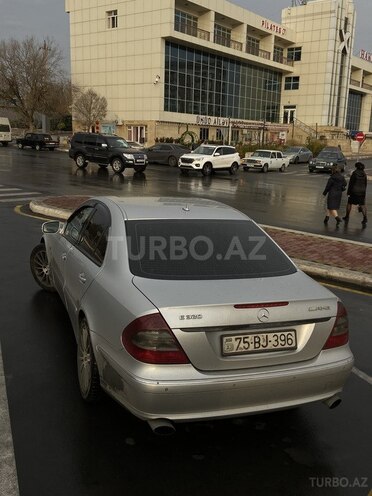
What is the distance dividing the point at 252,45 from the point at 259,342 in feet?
236

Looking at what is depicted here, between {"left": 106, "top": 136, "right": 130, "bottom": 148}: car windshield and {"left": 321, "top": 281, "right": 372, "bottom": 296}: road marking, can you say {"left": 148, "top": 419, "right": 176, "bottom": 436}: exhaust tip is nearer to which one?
{"left": 321, "top": 281, "right": 372, "bottom": 296}: road marking

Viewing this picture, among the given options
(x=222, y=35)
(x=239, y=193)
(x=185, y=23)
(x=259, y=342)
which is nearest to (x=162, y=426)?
(x=259, y=342)

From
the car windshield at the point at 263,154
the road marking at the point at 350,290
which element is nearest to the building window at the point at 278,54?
the car windshield at the point at 263,154

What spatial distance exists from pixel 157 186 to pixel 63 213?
1023cm

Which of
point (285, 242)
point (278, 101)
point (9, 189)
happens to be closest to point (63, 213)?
point (285, 242)

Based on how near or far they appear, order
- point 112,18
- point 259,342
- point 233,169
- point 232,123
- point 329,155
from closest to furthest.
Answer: point 259,342
point 233,169
point 329,155
point 112,18
point 232,123

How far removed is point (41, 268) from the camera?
602cm

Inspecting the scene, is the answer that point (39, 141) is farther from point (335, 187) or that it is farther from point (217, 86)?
point (335, 187)

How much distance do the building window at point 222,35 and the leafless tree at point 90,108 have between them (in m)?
16.2

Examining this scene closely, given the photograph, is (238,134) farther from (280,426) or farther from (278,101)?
(280,426)

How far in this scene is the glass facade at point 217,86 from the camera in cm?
5538

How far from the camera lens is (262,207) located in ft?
51.1

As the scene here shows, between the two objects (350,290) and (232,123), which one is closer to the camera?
(350,290)

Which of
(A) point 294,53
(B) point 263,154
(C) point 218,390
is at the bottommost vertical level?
(C) point 218,390
